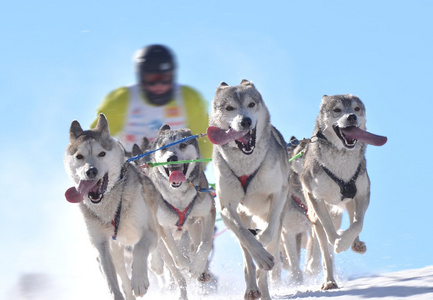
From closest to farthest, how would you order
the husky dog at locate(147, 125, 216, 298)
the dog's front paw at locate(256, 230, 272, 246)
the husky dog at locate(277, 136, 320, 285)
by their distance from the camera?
the dog's front paw at locate(256, 230, 272, 246) → the husky dog at locate(147, 125, 216, 298) → the husky dog at locate(277, 136, 320, 285)

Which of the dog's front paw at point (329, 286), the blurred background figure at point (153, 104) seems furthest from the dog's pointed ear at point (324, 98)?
the blurred background figure at point (153, 104)

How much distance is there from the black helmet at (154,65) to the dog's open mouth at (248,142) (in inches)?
101

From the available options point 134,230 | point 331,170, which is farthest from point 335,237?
point 134,230

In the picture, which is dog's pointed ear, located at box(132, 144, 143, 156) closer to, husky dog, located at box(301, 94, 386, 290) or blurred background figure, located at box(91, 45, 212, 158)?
blurred background figure, located at box(91, 45, 212, 158)

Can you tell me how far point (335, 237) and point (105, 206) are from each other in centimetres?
184

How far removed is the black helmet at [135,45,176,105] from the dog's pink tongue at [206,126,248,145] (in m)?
2.48

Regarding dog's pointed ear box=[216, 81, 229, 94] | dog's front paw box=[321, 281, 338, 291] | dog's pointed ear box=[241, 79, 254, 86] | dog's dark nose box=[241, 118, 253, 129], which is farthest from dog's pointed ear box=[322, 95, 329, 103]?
dog's front paw box=[321, 281, 338, 291]

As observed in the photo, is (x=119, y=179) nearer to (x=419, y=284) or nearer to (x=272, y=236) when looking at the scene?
(x=272, y=236)

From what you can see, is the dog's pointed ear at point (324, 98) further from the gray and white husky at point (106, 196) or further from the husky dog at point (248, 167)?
the gray and white husky at point (106, 196)

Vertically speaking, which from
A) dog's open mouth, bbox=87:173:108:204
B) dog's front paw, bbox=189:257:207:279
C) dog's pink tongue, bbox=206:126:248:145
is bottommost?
dog's front paw, bbox=189:257:207:279

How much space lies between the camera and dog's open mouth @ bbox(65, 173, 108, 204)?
18.7 ft

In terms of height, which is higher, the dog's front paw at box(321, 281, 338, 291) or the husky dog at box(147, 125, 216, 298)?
the husky dog at box(147, 125, 216, 298)

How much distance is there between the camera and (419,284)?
19.9 feet

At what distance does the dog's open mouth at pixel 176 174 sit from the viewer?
7.04 metres
